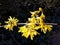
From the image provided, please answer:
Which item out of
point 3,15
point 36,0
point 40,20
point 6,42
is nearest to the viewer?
point 40,20

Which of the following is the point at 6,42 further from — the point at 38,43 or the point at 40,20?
the point at 40,20

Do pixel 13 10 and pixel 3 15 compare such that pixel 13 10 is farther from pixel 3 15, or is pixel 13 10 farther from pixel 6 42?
pixel 6 42

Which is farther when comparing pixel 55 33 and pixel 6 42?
pixel 55 33

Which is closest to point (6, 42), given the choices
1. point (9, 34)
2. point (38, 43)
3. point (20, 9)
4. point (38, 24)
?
point (9, 34)

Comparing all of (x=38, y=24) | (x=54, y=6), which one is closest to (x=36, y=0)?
(x=54, y=6)

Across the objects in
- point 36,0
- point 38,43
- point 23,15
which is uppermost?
point 36,0

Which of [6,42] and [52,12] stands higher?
[52,12]

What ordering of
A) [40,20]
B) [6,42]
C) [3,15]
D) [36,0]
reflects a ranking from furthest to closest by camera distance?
[36,0] → [3,15] → [6,42] → [40,20]
